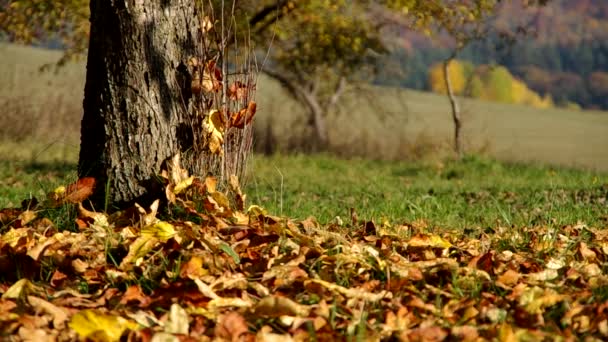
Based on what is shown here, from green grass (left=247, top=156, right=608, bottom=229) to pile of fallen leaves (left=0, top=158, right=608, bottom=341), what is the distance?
0.83m

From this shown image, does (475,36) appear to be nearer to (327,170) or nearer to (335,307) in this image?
(327,170)

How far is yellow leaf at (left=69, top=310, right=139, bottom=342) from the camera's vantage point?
2861 mm

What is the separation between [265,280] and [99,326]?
826 mm

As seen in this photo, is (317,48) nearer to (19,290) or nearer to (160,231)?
(160,231)

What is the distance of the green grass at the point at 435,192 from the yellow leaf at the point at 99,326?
1.96 m

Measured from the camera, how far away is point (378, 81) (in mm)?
17641

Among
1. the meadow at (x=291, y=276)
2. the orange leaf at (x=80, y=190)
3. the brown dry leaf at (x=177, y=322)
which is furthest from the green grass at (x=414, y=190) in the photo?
the brown dry leaf at (x=177, y=322)

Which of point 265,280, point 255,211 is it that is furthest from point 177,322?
point 255,211

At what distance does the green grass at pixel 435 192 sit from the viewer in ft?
20.2

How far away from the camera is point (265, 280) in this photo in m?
3.51

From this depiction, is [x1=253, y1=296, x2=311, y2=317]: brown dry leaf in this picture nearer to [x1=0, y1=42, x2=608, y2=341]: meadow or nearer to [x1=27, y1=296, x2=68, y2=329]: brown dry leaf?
[x1=0, y1=42, x2=608, y2=341]: meadow

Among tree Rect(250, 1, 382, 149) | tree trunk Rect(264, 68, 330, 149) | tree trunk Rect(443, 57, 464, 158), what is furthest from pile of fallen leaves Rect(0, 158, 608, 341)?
tree trunk Rect(264, 68, 330, 149)

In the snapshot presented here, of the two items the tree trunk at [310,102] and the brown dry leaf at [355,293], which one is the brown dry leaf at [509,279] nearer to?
the brown dry leaf at [355,293]

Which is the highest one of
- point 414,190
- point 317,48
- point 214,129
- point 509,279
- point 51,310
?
point 317,48
